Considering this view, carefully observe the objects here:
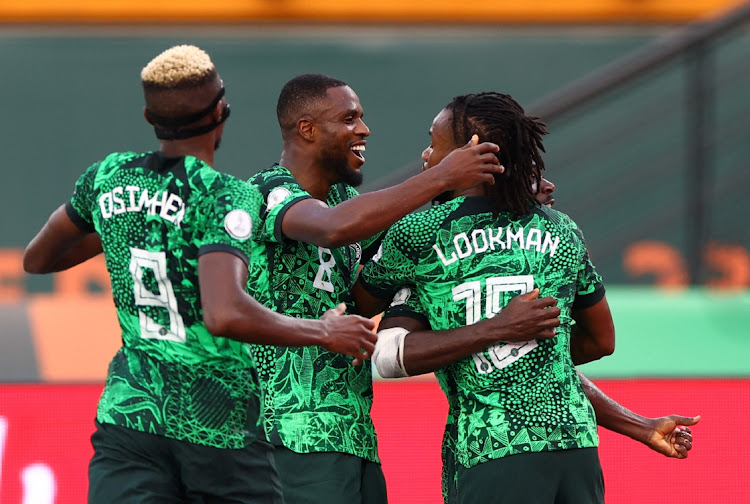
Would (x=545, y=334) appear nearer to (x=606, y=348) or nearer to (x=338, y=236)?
(x=606, y=348)

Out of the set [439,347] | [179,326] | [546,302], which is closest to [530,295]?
[546,302]

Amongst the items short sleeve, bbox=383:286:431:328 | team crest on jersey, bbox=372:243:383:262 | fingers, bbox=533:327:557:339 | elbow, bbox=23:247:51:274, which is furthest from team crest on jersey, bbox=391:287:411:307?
elbow, bbox=23:247:51:274

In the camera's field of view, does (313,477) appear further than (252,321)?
Yes

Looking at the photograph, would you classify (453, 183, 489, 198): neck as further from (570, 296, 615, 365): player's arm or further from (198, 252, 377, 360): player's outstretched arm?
(198, 252, 377, 360): player's outstretched arm

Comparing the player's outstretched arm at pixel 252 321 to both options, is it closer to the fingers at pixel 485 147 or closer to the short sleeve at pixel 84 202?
the short sleeve at pixel 84 202

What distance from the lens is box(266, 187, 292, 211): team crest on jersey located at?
11.3 ft

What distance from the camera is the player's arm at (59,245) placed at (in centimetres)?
327

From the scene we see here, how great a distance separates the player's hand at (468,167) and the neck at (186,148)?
1.91 ft

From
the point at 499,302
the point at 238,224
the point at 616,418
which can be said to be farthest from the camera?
the point at 616,418

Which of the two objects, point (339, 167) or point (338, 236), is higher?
point (339, 167)

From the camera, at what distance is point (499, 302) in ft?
10.8

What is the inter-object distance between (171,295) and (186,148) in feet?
1.21

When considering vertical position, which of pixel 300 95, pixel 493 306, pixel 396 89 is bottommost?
pixel 493 306

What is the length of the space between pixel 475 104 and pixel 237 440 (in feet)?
3.67
